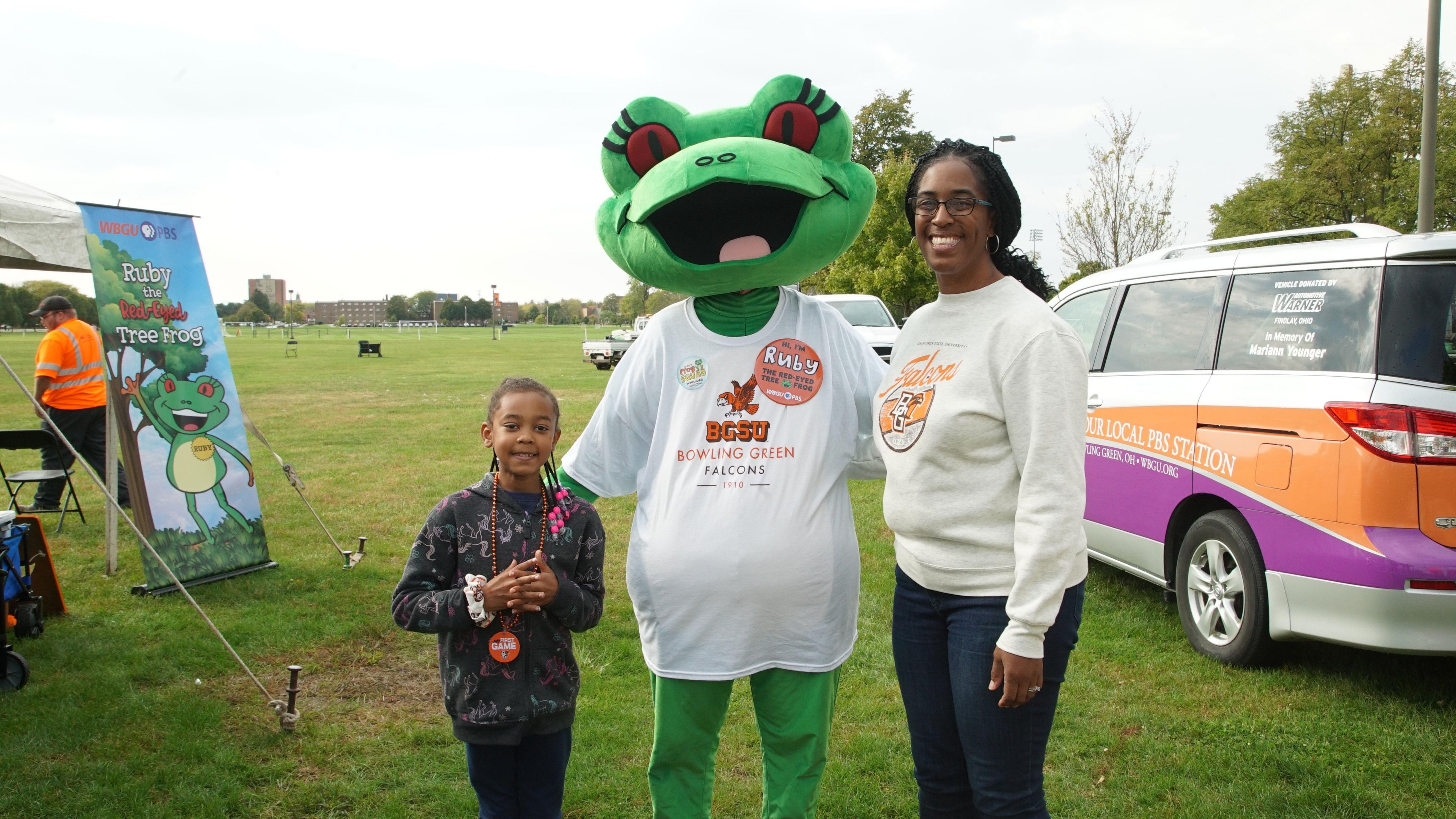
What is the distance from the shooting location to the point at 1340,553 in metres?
3.62

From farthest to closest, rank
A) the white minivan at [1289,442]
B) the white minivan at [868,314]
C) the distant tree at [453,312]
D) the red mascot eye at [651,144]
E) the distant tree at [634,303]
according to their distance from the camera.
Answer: the distant tree at [453,312] < the distant tree at [634,303] < the white minivan at [868,314] < the white minivan at [1289,442] < the red mascot eye at [651,144]

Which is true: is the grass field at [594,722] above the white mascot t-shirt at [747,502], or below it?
below

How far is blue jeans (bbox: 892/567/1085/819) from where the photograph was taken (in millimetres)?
2025

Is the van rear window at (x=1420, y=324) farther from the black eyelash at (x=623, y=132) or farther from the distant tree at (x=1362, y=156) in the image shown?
the distant tree at (x=1362, y=156)

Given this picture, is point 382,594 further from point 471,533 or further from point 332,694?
point 471,533

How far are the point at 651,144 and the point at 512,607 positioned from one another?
1.38 m

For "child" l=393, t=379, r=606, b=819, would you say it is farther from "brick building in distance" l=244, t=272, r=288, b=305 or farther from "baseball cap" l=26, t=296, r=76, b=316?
"brick building in distance" l=244, t=272, r=288, b=305

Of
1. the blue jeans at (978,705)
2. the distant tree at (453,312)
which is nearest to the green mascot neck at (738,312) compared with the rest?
the blue jeans at (978,705)

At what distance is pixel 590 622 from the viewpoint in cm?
241

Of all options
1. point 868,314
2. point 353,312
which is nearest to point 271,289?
point 353,312

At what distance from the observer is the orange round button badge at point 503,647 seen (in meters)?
2.38

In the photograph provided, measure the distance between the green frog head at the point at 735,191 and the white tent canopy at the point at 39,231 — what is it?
3757 millimetres

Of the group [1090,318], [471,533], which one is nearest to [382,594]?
[471,533]

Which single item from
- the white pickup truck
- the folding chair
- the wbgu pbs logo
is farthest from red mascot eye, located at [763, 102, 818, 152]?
the white pickup truck
